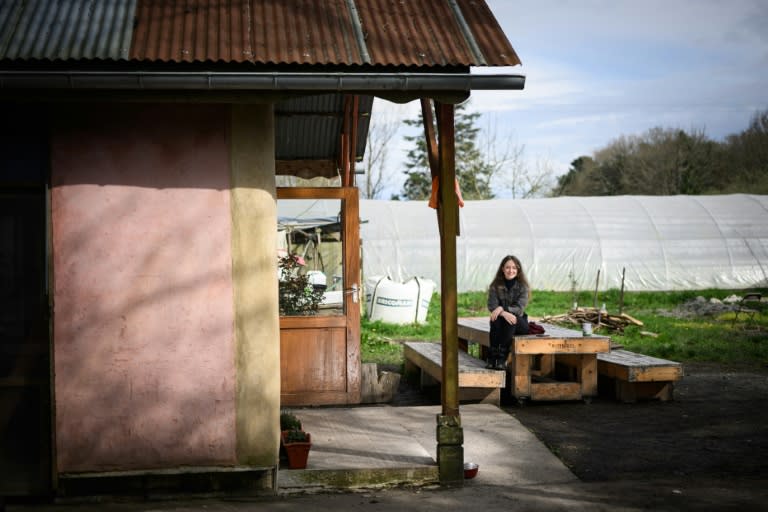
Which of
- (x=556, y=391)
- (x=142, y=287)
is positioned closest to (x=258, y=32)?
(x=142, y=287)

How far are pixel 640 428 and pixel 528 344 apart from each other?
1.62 meters

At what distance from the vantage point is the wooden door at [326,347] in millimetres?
9438

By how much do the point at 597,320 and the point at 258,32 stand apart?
39.7 ft

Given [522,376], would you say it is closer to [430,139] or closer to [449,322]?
[449,322]

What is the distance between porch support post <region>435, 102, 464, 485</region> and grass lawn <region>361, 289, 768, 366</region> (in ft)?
21.8

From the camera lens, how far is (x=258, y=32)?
6078 millimetres

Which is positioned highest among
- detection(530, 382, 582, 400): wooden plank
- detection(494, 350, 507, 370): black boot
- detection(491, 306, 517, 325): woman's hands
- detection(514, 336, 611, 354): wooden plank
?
detection(491, 306, 517, 325): woman's hands

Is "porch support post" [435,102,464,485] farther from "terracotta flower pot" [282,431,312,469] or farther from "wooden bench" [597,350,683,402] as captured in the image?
"wooden bench" [597,350,683,402]

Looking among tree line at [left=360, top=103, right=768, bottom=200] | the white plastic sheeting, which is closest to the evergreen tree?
tree line at [left=360, top=103, right=768, bottom=200]

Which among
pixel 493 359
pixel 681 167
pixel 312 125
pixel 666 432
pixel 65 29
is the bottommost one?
pixel 666 432

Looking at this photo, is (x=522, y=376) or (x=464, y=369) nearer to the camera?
(x=464, y=369)

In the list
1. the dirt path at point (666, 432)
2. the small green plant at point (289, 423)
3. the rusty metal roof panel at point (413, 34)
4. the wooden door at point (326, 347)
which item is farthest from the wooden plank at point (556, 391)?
the rusty metal roof panel at point (413, 34)

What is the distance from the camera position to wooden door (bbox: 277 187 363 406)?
31.0 ft

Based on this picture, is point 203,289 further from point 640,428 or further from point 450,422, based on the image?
point 640,428
